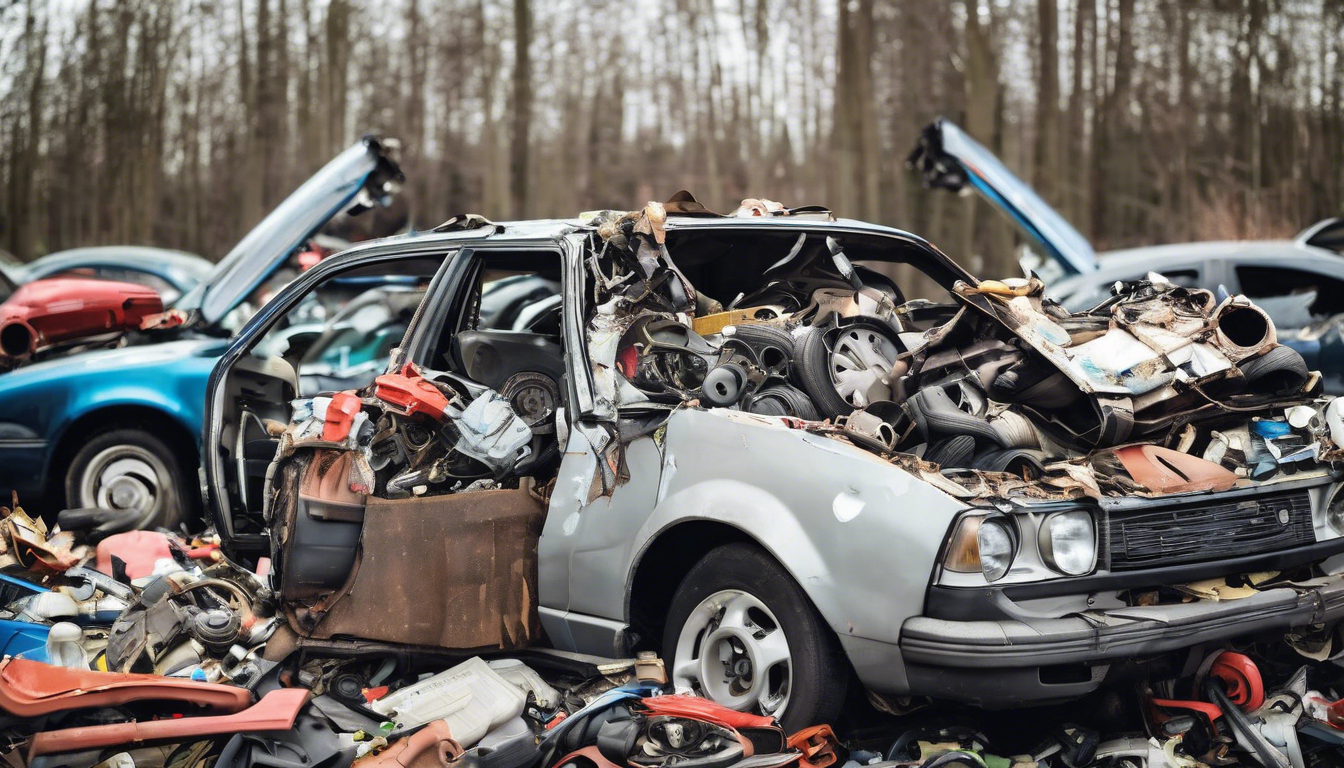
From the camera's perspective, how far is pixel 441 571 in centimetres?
427

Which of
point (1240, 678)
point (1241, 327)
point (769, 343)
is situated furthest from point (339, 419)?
point (1241, 327)

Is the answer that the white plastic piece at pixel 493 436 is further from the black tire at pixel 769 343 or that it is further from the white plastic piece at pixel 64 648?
the white plastic piece at pixel 64 648

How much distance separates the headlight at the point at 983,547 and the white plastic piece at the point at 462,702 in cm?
153

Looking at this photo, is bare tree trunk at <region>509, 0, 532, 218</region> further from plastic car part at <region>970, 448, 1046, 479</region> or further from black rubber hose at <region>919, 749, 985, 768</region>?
black rubber hose at <region>919, 749, 985, 768</region>

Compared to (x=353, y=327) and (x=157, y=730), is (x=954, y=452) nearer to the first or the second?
(x=157, y=730)

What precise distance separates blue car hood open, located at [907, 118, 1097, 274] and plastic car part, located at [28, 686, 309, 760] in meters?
5.20

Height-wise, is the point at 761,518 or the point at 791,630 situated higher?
the point at 761,518

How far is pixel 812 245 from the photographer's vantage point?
5164mm

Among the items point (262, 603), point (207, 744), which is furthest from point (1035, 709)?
point (262, 603)

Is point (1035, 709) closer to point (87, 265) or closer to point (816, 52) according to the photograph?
point (87, 265)

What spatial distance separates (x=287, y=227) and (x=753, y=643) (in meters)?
4.18

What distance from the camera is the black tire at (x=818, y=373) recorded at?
14.1ft

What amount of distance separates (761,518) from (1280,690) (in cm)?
180

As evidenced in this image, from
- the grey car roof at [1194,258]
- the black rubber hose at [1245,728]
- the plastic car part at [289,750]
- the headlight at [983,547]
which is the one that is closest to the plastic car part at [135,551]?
the plastic car part at [289,750]
